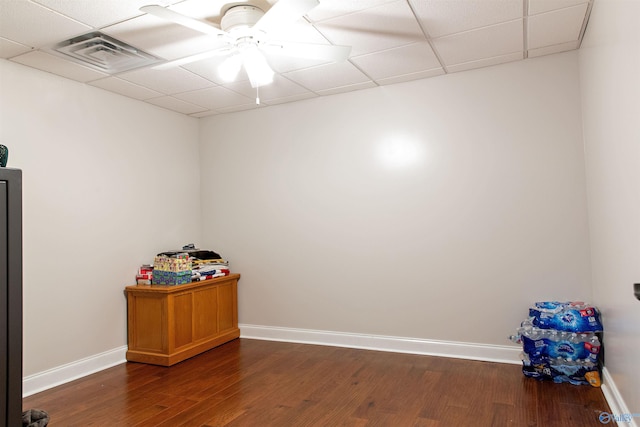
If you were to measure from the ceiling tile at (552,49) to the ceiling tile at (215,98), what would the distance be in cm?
251

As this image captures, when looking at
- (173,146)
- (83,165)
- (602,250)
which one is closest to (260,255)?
(173,146)

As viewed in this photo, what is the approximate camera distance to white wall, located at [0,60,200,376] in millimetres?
3119

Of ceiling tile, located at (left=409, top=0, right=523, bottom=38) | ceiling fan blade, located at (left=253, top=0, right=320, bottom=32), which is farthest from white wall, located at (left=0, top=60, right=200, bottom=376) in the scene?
ceiling tile, located at (left=409, top=0, right=523, bottom=38)

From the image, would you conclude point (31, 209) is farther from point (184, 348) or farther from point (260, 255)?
point (260, 255)

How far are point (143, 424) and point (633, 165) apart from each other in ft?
9.57

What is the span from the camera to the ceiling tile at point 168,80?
3.38m

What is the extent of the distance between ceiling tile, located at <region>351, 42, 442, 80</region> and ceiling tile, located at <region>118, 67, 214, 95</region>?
4.46ft

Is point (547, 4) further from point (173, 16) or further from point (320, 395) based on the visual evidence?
point (320, 395)

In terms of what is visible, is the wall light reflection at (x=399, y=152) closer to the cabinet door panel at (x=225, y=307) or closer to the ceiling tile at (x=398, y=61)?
the ceiling tile at (x=398, y=61)

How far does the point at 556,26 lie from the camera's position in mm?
2799

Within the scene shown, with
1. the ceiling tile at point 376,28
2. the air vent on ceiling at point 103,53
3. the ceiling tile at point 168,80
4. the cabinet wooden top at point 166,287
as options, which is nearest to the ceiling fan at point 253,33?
the ceiling tile at point 376,28

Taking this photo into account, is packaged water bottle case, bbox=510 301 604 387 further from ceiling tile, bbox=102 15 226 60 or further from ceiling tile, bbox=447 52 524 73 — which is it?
ceiling tile, bbox=102 15 226 60

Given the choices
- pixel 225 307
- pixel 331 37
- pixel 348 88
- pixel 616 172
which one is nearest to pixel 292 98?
pixel 348 88

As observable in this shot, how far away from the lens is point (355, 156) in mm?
4027
